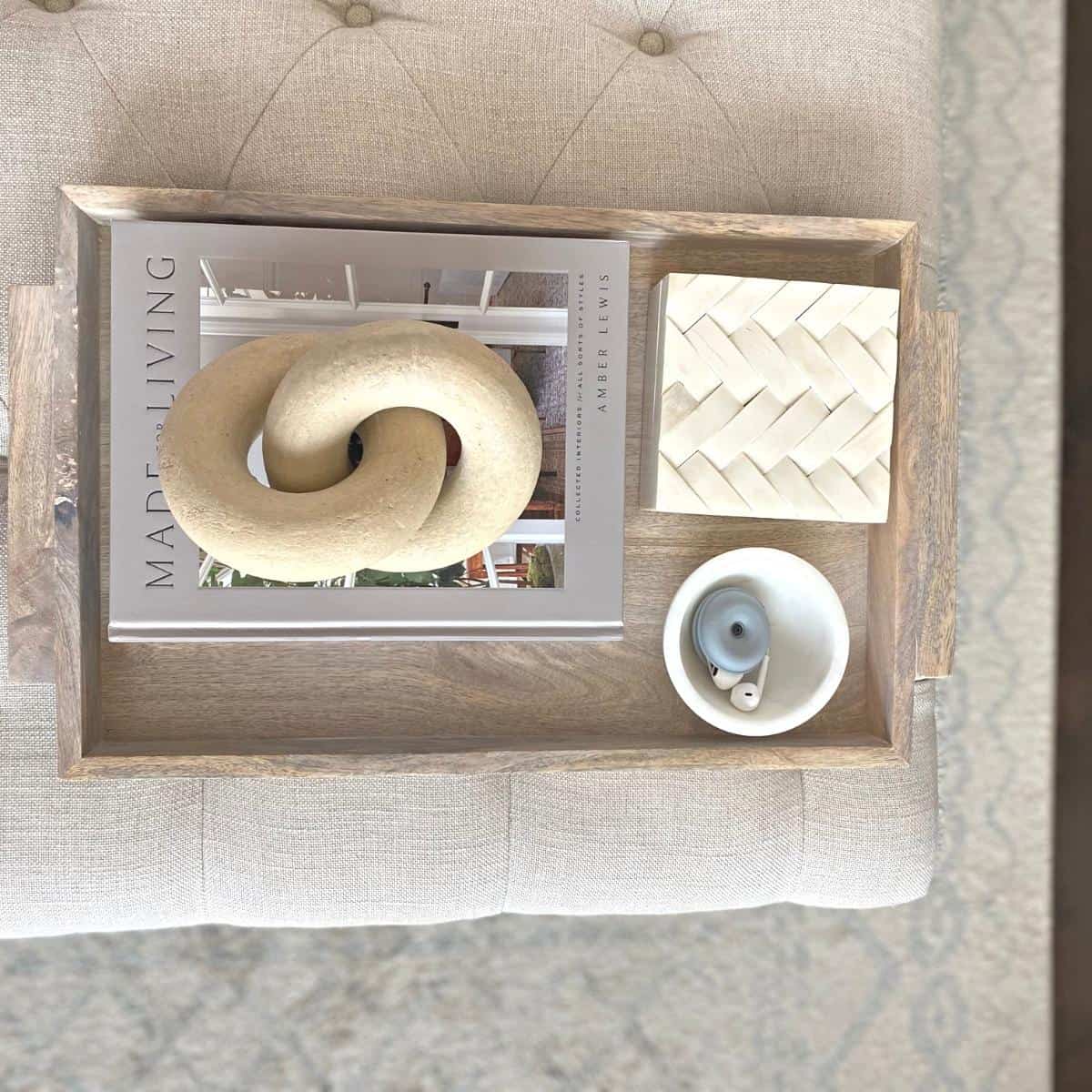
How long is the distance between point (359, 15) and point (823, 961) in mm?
763

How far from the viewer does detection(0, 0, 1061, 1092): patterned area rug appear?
630mm

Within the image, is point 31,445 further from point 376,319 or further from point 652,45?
point 652,45

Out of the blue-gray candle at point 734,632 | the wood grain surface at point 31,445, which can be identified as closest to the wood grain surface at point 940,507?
the blue-gray candle at point 734,632

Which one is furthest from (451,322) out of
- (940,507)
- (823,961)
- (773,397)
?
(823,961)

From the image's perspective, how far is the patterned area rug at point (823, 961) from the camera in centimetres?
63

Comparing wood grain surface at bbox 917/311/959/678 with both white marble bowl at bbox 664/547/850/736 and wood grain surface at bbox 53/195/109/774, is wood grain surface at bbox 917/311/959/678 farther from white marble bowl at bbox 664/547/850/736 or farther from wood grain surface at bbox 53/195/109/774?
wood grain surface at bbox 53/195/109/774

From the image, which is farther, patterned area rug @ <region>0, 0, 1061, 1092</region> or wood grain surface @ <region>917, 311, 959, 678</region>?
patterned area rug @ <region>0, 0, 1061, 1092</region>

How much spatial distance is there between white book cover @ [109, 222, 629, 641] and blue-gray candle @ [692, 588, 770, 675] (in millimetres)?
51

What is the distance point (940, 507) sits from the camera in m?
0.50

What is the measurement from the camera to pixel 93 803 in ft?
1.63

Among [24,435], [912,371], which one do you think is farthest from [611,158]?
[24,435]

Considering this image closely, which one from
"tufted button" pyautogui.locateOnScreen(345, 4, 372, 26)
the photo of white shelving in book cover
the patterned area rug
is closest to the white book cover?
the photo of white shelving in book cover

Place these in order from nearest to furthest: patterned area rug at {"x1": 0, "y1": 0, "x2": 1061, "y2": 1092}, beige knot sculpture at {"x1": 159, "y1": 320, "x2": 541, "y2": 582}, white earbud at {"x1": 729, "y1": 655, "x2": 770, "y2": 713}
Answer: beige knot sculpture at {"x1": 159, "y1": 320, "x2": 541, "y2": 582}
white earbud at {"x1": 729, "y1": 655, "x2": 770, "y2": 713}
patterned area rug at {"x1": 0, "y1": 0, "x2": 1061, "y2": 1092}

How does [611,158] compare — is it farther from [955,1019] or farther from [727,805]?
[955,1019]
